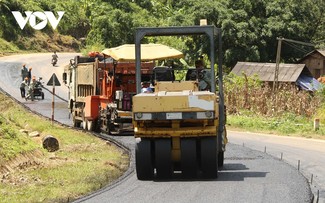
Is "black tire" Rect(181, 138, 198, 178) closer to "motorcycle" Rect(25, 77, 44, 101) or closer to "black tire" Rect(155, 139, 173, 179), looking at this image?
"black tire" Rect(155, 139, 173, 179)

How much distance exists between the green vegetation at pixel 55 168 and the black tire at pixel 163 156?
50.6 inches

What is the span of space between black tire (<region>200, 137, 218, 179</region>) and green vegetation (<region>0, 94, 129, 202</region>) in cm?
233

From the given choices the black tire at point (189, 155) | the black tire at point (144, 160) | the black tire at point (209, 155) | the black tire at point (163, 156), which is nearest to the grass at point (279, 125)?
the black tire at point (209, 155)

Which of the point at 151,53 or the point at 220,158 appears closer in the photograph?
the point at 220,158

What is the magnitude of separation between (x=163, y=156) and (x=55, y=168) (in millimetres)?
3175

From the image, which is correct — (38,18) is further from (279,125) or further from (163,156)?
(163,156)

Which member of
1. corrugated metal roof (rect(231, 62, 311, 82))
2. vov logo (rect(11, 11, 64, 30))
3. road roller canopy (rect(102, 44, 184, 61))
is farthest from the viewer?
vov logo (rect(11, 11, 64, 30))

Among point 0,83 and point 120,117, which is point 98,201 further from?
point 0,83

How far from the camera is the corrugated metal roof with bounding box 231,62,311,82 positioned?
56781mm

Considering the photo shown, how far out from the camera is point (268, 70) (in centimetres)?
5744

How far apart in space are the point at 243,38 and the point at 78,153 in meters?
39.4

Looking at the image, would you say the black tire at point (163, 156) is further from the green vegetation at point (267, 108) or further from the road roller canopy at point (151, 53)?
the green vegetation at point (267, 108)

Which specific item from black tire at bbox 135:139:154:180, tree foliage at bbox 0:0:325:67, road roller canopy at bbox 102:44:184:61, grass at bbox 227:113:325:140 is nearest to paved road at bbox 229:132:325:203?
grass at bbox 227:113:325:140

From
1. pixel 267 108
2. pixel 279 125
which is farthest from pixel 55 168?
pixel 267 108
